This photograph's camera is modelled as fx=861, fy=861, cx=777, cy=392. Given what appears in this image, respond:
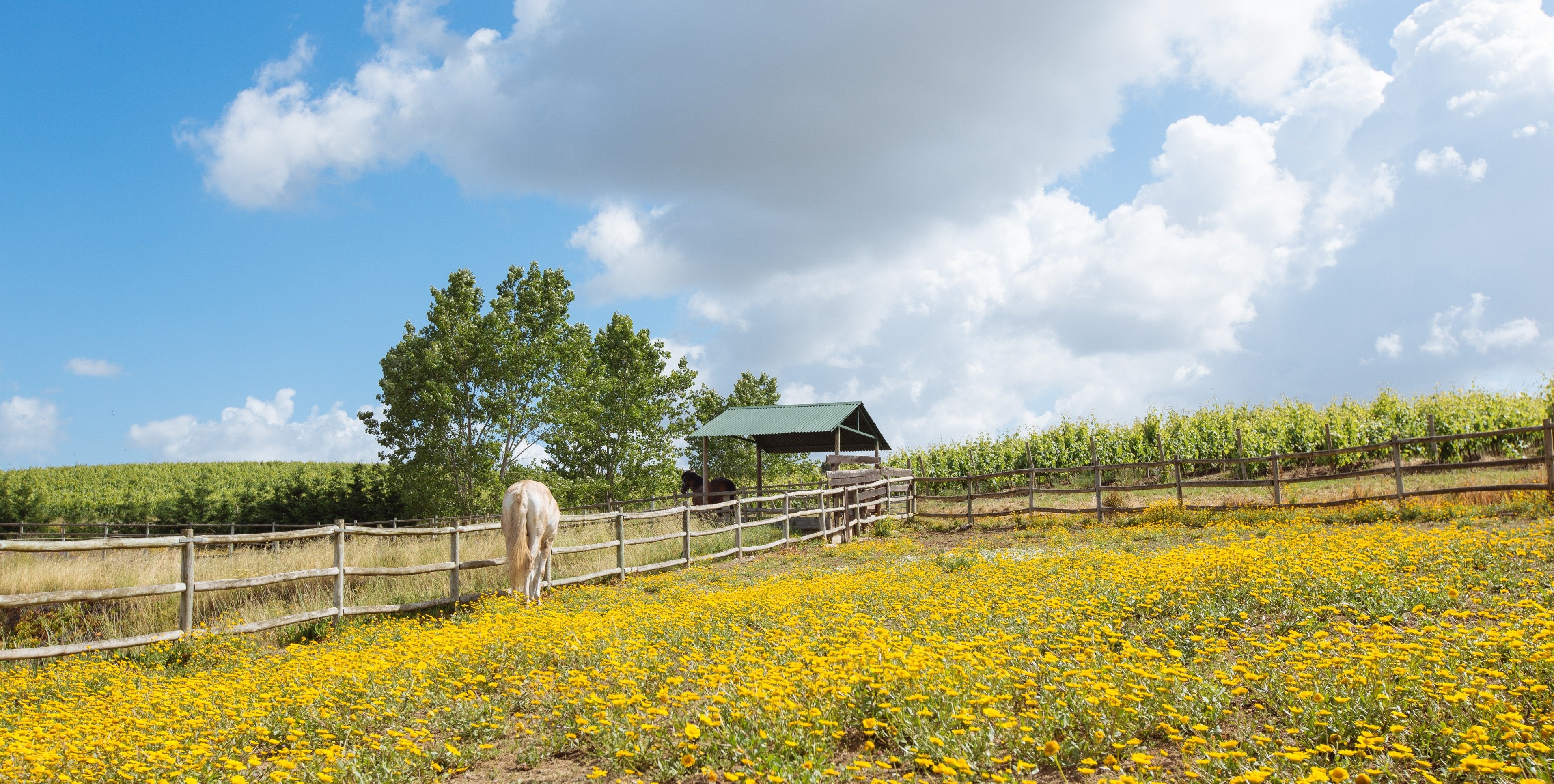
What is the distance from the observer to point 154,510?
38.0 m

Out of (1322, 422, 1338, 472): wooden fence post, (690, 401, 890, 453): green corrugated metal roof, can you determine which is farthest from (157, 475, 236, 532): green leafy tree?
(1322, 422, 1338, 472): wooden fence post

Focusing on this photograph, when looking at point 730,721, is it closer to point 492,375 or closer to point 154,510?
point 492,375

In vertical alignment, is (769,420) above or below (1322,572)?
above

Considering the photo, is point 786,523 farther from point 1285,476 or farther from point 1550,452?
point 1550,452

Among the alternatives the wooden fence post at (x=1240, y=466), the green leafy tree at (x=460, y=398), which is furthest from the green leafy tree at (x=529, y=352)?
the wooden fence post at (x=1240, y=466)

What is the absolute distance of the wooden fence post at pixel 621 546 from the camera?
554 inches

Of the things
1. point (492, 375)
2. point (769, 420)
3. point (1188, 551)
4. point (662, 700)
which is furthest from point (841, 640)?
point (492, 375)

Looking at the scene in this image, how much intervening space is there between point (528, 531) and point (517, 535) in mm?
295

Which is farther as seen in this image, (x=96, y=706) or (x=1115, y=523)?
(x=1115, y=523)

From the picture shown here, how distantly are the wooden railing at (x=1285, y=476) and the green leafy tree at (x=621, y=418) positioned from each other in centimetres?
1479

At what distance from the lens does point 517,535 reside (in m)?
11.6

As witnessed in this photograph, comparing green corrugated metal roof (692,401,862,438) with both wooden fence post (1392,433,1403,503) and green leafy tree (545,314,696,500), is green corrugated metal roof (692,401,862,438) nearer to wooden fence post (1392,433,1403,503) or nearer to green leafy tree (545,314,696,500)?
green leafy tree (545,314,696,500)

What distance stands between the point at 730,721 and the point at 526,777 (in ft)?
3.46

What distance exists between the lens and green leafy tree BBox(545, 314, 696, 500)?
34.0 metres
